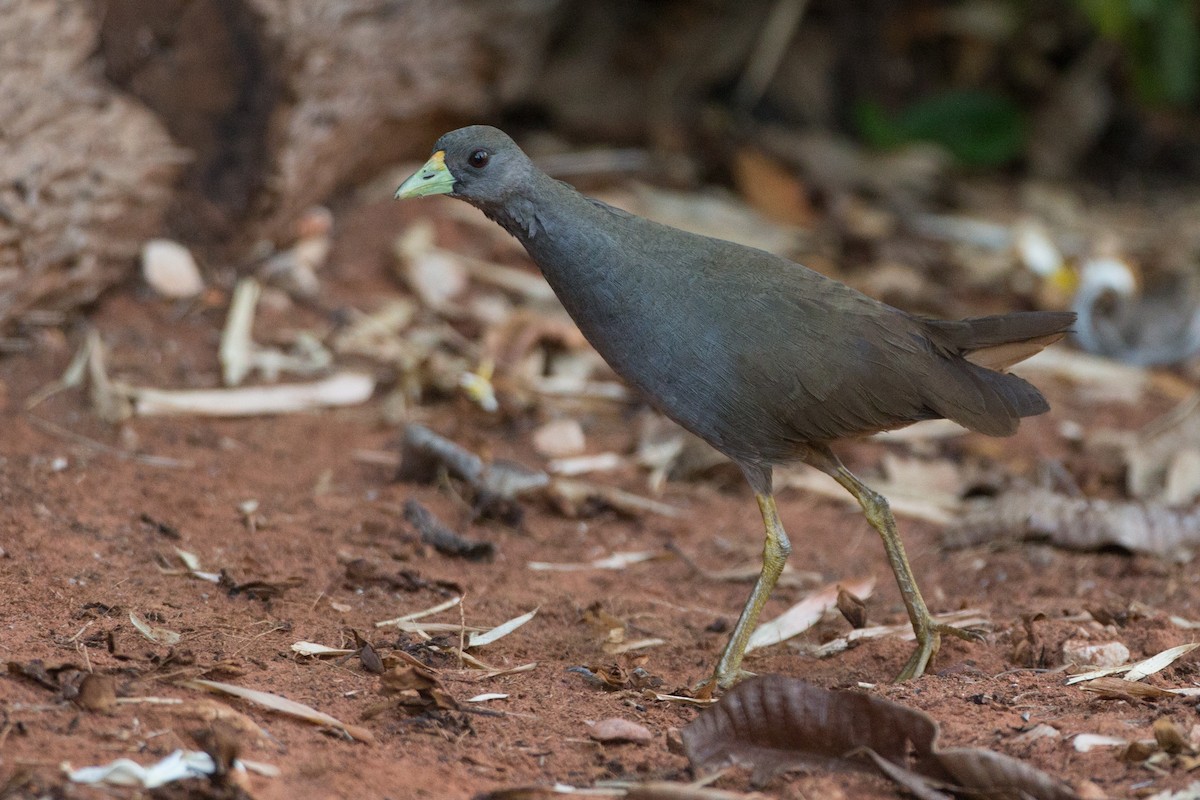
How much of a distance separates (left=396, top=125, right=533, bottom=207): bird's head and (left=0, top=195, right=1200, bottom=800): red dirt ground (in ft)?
4.11

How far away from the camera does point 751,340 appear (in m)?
3.94

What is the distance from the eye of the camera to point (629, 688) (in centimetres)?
367

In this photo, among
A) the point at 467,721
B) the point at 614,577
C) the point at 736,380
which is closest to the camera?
the point at 467,721

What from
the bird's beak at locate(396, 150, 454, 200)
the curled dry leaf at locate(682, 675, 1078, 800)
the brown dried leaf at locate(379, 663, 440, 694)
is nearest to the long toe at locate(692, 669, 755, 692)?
the curled dry leaf at locate(682, 675, 1078, 800)

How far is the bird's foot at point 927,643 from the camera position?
12.8ft

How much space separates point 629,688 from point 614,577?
1104mm

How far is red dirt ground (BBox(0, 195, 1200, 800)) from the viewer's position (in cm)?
304

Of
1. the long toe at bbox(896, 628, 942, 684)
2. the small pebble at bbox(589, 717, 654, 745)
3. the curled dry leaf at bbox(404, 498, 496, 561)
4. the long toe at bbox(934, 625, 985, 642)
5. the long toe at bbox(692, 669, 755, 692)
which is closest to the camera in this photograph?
the small pebble at bbox(589, 717, 654, 745)

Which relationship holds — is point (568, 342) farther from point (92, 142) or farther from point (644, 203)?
point (92, 142)

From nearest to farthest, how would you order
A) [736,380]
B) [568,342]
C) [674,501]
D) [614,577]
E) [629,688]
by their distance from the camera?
1. [629,688]
2. [736,380]
3. [614,577]
4. [674,501]
5. [568,342]

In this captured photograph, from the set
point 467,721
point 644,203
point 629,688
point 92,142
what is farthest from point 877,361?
point 644,203

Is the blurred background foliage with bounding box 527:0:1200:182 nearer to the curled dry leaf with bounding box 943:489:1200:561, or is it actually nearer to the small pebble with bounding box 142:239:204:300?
the small pebble with bounding box 142:239:204:300

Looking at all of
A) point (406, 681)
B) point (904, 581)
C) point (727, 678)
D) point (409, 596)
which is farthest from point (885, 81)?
point (406, 681)

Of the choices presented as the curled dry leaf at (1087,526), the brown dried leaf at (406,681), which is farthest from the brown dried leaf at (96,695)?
the curled dry leaf at (1087,526)
